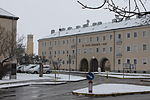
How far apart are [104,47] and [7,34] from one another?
35.5m

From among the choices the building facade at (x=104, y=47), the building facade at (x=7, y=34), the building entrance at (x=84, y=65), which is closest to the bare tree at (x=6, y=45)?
the building facade at (x=7, y=34)

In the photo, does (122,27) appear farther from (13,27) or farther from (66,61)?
(13,27)

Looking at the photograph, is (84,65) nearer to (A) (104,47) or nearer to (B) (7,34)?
(A) (104,47)

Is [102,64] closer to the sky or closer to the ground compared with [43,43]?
closer to the ground

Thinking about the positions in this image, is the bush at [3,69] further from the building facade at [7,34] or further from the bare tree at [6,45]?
the building facade at [7,34]

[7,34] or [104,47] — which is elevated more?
[104,47]

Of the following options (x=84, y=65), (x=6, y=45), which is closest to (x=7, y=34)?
(x=6, y=45)

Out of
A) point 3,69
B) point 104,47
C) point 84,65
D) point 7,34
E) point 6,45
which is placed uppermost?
point 104,47

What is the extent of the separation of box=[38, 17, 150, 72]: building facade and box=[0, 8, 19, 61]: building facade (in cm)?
2266

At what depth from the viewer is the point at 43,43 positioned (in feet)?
292

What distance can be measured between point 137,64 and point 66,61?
24099mm

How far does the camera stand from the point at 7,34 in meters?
35.9

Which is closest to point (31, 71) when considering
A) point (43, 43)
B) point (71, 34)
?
point (71, 34)

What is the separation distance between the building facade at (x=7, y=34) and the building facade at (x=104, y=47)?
2266 centimetres
